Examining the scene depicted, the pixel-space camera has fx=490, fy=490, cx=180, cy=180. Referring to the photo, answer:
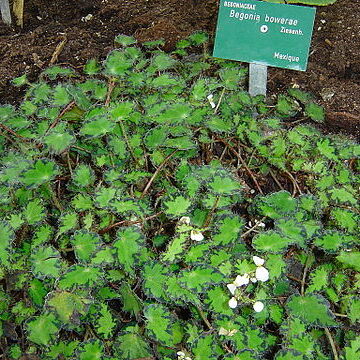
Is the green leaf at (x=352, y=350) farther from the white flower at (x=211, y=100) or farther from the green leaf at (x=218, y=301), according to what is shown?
the white flower at (x=211, y=100)

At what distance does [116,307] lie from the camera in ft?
4.83

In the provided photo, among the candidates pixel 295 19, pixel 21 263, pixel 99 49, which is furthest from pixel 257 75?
pixel 21 263

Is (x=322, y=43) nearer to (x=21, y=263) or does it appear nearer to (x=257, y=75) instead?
(x=257, y=75)

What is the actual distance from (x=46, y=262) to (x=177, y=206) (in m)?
0.39

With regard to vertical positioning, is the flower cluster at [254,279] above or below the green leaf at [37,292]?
above

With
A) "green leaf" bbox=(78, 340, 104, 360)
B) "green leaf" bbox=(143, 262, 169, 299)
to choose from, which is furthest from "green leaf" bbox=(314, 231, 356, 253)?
"green leaf" bbox=(78, 340, 104, 360)

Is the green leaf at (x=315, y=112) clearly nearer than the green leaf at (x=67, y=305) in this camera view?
No

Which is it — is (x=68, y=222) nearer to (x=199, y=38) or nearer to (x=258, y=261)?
(x=258, y=261)

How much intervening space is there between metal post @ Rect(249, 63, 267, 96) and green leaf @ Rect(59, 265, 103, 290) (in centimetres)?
95

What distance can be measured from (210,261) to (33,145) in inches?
28.0

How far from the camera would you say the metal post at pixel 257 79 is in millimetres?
1805

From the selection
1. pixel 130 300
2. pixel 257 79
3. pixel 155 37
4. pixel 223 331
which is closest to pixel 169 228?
pixel 130 300

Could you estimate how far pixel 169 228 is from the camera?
60.1 inches

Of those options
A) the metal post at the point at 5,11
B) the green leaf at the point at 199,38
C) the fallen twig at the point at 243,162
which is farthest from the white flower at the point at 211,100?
the metal post at the point at 5,11
